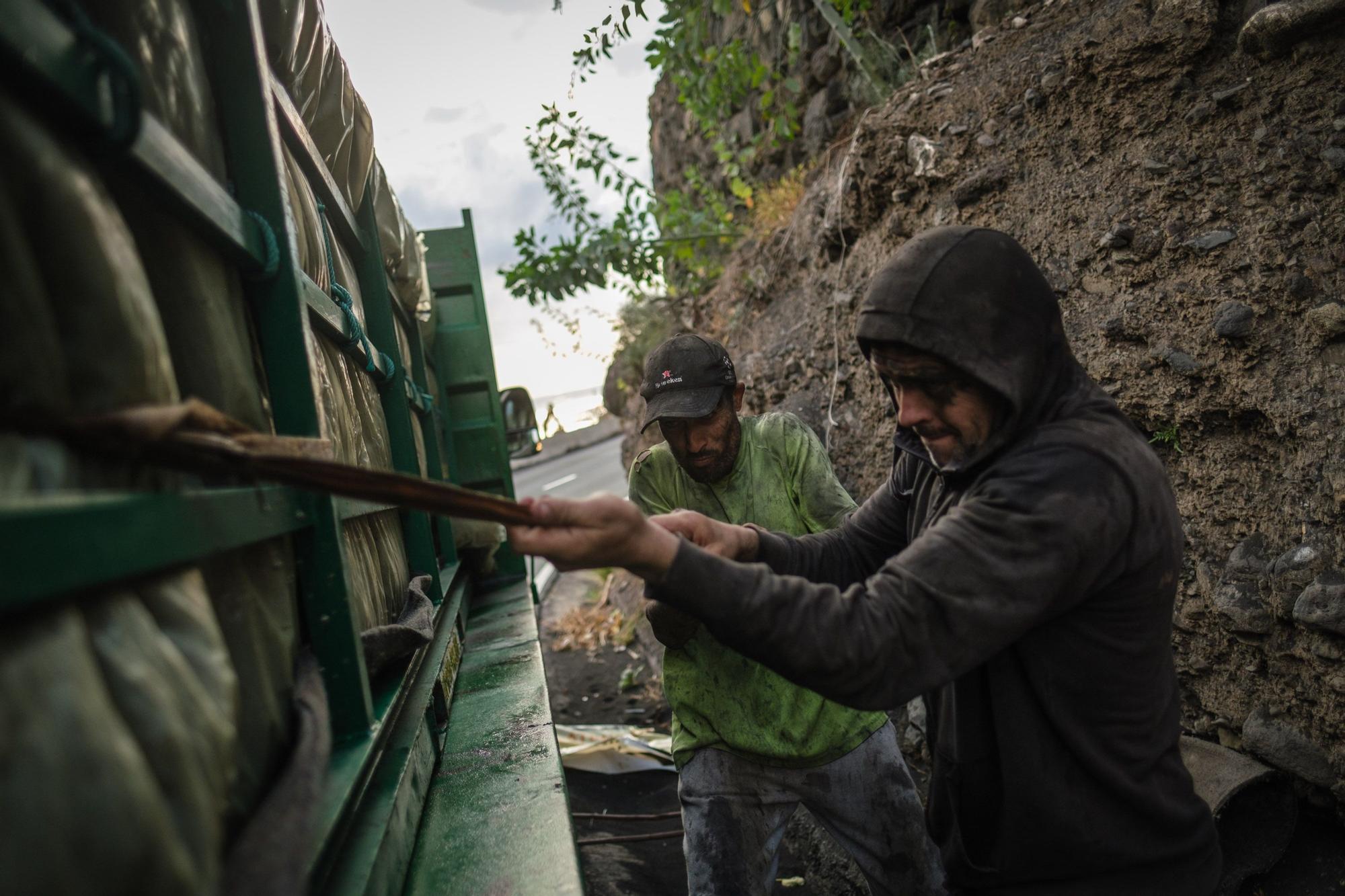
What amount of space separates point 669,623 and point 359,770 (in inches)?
47.8

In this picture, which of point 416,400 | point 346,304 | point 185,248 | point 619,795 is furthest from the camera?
point 619,795

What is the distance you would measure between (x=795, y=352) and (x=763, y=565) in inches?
170

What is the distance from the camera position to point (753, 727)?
101 inches

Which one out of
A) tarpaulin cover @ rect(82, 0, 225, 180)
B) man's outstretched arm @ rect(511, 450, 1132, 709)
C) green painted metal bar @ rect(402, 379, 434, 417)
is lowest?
man's outstretched arm @ rect(511, 450, 1132, 709)

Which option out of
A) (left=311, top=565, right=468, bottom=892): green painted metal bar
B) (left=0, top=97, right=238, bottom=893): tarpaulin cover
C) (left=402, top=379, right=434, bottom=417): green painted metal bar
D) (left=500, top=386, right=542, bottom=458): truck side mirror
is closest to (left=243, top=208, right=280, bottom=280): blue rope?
(left=0, top=97, right=238, bottom=893): tarpaulin cover

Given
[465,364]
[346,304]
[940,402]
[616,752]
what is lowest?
[616,752]

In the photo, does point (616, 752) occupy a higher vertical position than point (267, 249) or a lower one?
lower

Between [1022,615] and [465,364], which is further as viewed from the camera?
[465,364]

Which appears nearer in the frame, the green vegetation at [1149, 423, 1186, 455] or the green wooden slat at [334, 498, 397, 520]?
the green wooden slat at [334, 498, 397, 520]

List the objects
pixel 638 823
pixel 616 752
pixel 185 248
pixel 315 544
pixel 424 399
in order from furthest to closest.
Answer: pixel 616 752 < pixel 638 823 < pixel 424 399 < pixel 315 544 < pixel 185 248

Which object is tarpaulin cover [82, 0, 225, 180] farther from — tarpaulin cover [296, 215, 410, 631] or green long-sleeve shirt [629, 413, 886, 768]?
green long-sleeve shirt [629, 413, 886, 768]

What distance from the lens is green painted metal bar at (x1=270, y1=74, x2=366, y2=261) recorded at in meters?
2.00

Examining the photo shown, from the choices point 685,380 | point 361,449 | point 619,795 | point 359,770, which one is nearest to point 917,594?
point 359,770

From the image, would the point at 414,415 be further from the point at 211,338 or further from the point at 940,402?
the point at 940,402
